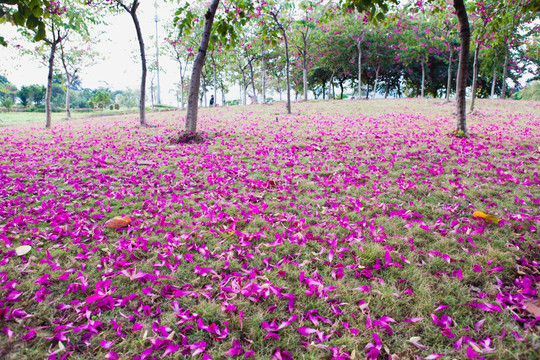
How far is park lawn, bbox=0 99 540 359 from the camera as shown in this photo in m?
2.09

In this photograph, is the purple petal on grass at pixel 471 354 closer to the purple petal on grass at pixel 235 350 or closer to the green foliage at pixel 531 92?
Result: the purple petal on grass at pixel 235 350

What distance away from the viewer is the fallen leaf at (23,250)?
3.06 meters

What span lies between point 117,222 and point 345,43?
3133cm

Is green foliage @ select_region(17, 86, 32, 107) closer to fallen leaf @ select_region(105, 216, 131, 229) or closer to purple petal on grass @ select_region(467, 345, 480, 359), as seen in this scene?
fallen leaf @ select_region(105, 216, 131, 229)

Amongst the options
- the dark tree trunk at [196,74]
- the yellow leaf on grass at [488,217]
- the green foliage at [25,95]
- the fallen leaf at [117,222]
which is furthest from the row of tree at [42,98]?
the yellow leaf on grass at [488,217]

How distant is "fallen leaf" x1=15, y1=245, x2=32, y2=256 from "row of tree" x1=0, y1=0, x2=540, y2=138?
2.21m

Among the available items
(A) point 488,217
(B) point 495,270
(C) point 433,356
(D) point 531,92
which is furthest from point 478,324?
(D) point 531,92

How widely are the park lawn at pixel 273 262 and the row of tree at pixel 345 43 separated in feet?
7.67

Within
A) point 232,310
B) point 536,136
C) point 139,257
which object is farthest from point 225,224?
point 536,136

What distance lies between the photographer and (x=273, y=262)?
9.87 ft

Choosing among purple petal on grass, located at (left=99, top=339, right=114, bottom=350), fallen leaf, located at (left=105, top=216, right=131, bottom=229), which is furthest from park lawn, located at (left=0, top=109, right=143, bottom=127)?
purple petal on grass, located at (left=99, top=339, right=114, bottom=350)

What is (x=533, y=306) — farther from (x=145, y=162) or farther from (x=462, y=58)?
(x=462, y=58)

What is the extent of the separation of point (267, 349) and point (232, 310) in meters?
0.44

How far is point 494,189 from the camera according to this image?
15.4ft
